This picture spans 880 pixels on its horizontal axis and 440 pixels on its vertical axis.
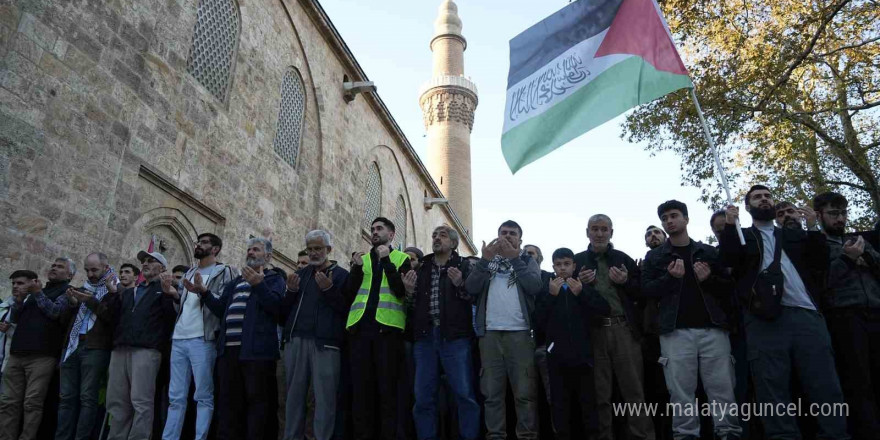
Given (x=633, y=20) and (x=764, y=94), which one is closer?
(x=633, y=20)

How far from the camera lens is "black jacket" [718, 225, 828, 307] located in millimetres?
4062

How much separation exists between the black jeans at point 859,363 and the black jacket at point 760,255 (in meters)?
0.25

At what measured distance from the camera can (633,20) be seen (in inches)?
206

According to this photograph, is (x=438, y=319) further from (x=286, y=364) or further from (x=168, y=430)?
(x=168, y=430)

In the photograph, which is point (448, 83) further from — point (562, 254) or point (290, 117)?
point (562, 254)

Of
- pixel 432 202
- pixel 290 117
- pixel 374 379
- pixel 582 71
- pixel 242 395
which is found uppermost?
pixel 432 202

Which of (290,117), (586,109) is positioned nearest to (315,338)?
(586,109)

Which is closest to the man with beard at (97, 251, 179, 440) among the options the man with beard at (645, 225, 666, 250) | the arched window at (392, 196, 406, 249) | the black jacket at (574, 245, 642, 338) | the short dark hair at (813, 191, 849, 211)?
the black jacket at (574, 245, 642, 338)

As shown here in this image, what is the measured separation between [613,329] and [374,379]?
1.90 m

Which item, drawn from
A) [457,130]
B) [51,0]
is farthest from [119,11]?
[457,130]

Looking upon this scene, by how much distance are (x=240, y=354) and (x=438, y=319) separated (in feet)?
5.30

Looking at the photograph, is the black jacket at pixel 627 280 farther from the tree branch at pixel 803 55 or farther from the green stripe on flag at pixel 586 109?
the tree branch at pixel 803 55

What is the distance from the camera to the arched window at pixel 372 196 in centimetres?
1717

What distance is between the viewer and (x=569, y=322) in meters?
4.64
